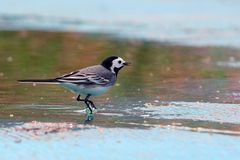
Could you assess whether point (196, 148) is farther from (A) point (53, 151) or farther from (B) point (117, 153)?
(A) point (53, 151)

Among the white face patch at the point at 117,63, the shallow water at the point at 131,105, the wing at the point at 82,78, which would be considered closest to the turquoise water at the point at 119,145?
the shallow water at the point at 131,105

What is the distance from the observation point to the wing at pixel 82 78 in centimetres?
1010

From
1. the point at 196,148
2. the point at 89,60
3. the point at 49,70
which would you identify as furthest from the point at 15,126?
A: the point at 89,60

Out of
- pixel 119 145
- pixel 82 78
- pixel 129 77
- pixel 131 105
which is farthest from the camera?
pixel 129 77

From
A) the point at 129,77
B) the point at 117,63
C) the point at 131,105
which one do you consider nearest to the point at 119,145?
the point at 131,105

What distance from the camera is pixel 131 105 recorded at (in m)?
10.8

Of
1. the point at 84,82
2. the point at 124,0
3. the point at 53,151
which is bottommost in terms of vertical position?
the point at 53,151

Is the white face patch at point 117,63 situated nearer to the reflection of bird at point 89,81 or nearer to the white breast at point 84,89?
the reflection of bird at point 89,81

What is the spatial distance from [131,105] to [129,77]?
2730mm

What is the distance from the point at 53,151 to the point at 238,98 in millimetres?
3842

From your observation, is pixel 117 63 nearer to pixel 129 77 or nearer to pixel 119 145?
pixel 119 145

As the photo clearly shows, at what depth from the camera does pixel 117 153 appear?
26.9ft

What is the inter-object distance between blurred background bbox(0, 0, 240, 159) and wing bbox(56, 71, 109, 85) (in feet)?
1.11

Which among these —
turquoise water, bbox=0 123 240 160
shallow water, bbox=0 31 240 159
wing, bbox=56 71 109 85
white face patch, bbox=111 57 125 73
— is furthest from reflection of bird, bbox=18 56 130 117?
turquoise water, bbox=0 123 240 160
